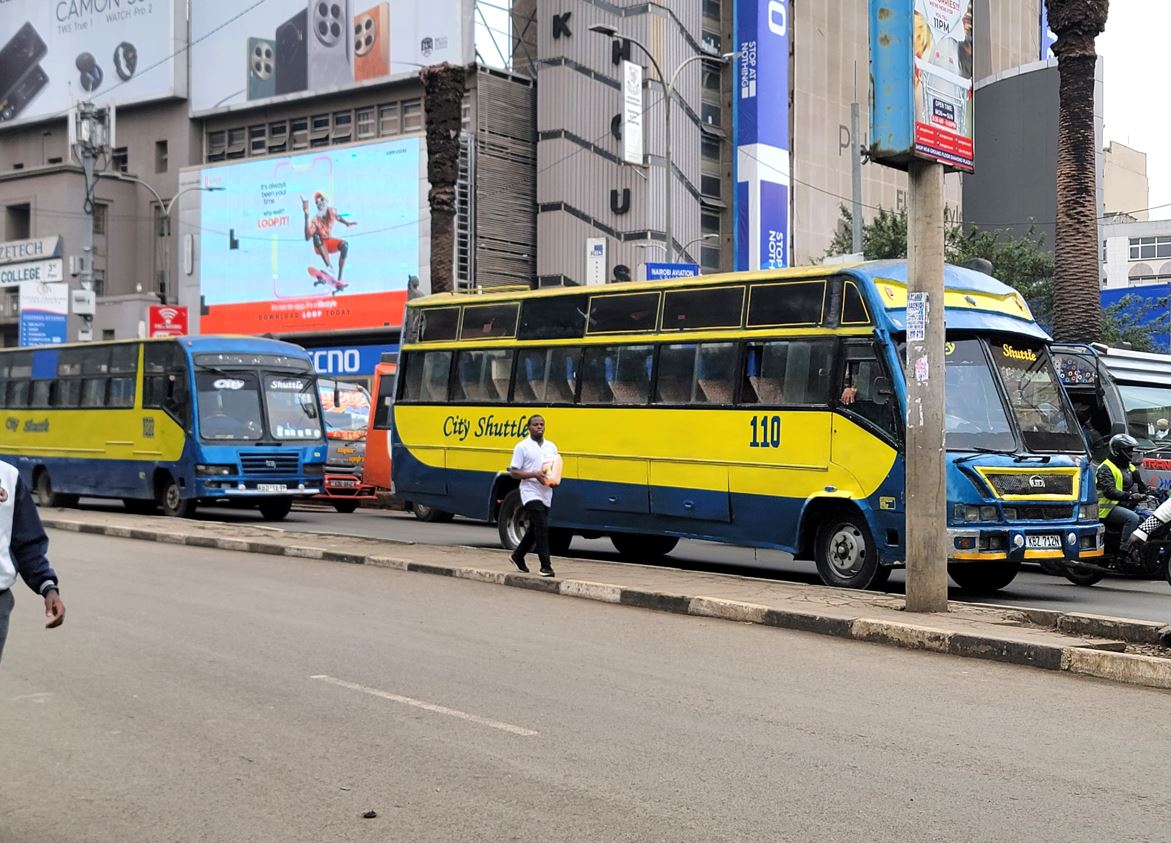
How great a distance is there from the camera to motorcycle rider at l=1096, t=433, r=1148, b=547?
1528 cm

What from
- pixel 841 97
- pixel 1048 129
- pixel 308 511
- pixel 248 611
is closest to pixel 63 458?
pixel 308 511

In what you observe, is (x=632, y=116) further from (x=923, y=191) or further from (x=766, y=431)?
(x=923, y=191)

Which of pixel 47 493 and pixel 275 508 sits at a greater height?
pixel 47 493

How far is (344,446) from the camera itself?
29.9 meters

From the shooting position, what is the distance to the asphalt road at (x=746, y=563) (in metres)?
14.1

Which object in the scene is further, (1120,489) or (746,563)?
(746,563)

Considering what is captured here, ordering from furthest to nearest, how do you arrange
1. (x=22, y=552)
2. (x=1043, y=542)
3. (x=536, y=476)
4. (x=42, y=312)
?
(x=42, y=312) < (x=536, y=476) < (x=1043, y=542) < (x=22, y=552)

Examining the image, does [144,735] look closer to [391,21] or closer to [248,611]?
[248,611]

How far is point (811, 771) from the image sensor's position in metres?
6.68

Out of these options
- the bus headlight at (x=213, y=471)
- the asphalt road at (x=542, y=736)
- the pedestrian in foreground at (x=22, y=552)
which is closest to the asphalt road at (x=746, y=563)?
the bus headlight at (x=213, y=471)

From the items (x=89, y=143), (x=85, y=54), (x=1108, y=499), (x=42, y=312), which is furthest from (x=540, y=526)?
(x=85, y=54)

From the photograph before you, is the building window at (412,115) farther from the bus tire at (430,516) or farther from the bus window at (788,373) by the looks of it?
the bus window at (788,373)

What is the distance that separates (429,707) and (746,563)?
10791mm

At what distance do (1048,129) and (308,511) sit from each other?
55024 mm
